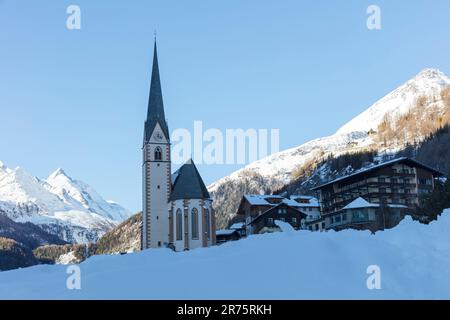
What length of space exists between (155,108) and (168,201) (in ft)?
43.4

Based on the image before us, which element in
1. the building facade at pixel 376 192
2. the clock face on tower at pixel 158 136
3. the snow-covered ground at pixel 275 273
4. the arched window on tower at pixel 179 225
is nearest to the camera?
the snow-covered ground at pixel 275 273

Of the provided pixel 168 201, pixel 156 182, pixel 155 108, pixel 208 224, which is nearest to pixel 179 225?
pixel 208 224

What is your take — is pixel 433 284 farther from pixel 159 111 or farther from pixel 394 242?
pixel 159 111

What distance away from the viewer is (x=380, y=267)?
18266 mm

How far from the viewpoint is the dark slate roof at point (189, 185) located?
215ft

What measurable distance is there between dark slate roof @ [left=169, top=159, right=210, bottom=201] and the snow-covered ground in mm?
42322

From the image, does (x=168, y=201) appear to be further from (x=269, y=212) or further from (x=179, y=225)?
(x=269, y=212)

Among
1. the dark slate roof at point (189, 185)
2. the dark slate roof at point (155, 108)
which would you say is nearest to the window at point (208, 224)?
the dark slate roof at point (189, 185)

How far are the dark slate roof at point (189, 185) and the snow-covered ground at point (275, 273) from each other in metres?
42.3

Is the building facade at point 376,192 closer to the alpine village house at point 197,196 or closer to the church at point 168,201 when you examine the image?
the alpine village house at point 197,196

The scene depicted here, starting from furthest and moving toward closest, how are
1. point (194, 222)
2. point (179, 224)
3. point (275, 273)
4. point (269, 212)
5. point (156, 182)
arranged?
point (269, 212) < point (156, 182) < point (194, 222) < point (179, 224) < point (275, 273)

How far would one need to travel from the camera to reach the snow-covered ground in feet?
54.5

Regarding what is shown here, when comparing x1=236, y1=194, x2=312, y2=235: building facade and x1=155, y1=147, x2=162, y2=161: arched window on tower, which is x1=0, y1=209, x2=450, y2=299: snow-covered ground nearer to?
x1=155, y1=147, x2=162, y2=161: arched window on tower

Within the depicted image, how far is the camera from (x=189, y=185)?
66062 mm
